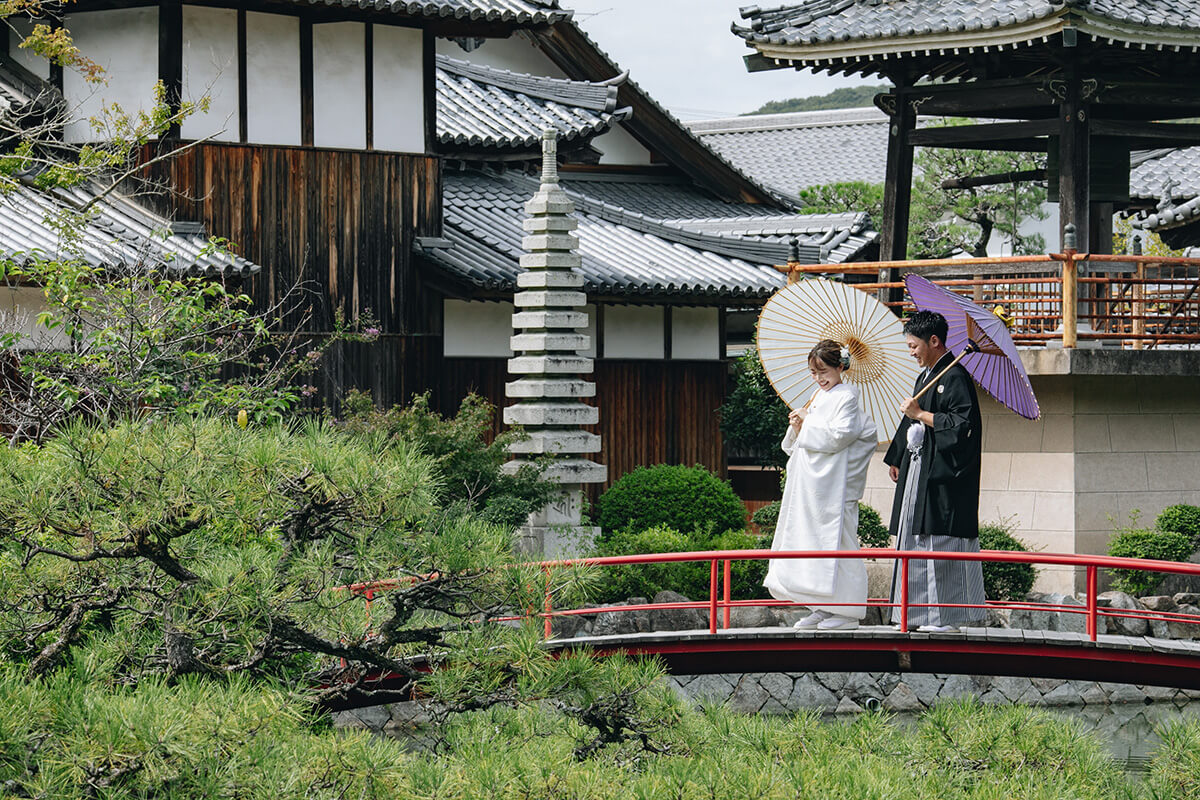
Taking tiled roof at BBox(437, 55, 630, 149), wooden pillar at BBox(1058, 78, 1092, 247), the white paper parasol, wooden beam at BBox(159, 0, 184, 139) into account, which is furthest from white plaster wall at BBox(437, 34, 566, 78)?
the white paper parasol

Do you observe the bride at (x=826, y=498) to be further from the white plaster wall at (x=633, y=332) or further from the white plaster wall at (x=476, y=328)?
the white plaster wall at (x=633, y=332)

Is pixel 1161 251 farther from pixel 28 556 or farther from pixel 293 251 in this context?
pixel 28 556

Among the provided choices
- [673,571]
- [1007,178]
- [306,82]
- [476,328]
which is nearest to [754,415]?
[476,328]

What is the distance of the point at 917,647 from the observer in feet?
30.7

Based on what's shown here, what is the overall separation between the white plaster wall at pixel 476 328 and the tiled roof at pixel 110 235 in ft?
Result: 8.96

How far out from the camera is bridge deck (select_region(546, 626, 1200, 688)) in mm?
9359

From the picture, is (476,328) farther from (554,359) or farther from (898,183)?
(898,183)

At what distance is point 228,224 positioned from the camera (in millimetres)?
15109

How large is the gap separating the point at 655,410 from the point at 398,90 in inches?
183

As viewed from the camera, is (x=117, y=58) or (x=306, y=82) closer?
(x=117, y=58)

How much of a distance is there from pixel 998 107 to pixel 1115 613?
6.60m

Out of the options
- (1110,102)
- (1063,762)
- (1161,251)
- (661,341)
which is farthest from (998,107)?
(1161,251)

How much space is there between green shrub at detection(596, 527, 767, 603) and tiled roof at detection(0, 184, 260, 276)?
404cm

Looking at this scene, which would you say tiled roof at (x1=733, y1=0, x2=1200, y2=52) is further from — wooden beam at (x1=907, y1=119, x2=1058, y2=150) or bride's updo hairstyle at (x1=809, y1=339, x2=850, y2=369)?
bride's updo hairstyle at (x1=809, y1=339, x2=850, y2=369)
